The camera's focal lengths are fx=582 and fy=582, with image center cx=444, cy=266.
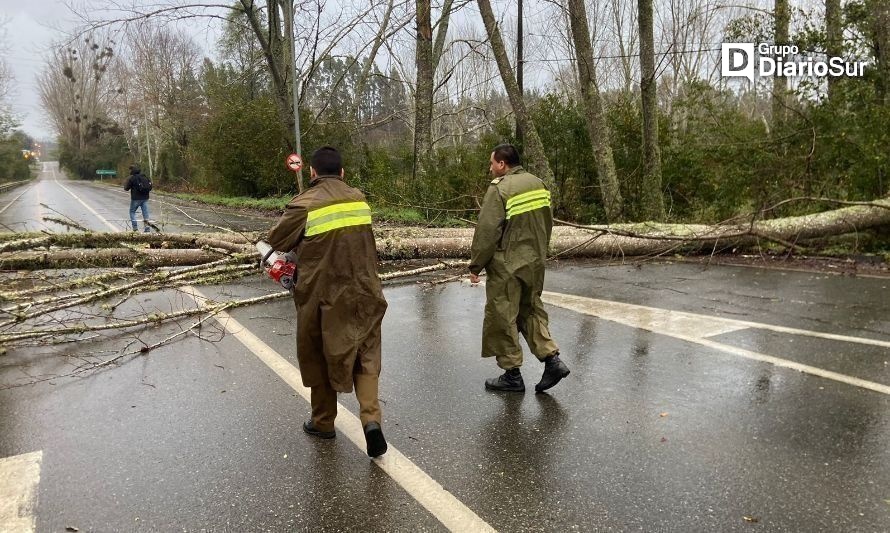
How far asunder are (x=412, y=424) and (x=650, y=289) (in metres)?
4.74

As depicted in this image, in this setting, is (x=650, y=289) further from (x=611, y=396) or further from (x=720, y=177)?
(x=720, y=177)

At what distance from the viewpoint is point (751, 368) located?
449 centimetres

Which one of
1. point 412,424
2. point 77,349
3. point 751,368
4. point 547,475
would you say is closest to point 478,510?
point 547,475

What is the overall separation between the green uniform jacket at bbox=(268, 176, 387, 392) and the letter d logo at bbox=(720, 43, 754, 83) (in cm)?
1291

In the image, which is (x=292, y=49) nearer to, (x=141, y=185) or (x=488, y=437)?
(x=141, y=185)

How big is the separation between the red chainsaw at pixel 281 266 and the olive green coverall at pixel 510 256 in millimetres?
1293

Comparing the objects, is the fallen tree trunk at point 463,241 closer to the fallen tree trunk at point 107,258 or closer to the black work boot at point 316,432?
the fallen tree trunk at point 107,258

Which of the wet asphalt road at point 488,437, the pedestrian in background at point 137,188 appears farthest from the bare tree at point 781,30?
the pedestrian in background at point 137,188

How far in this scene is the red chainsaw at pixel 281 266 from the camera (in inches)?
133

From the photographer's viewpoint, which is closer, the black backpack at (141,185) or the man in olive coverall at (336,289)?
the man in olive coverall at (336,289)

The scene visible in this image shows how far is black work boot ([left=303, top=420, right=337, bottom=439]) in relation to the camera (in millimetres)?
3525


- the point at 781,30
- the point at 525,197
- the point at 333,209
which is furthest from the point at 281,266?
the point at 781,30

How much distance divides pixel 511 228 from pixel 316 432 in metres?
1.87

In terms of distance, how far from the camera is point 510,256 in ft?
13.4
